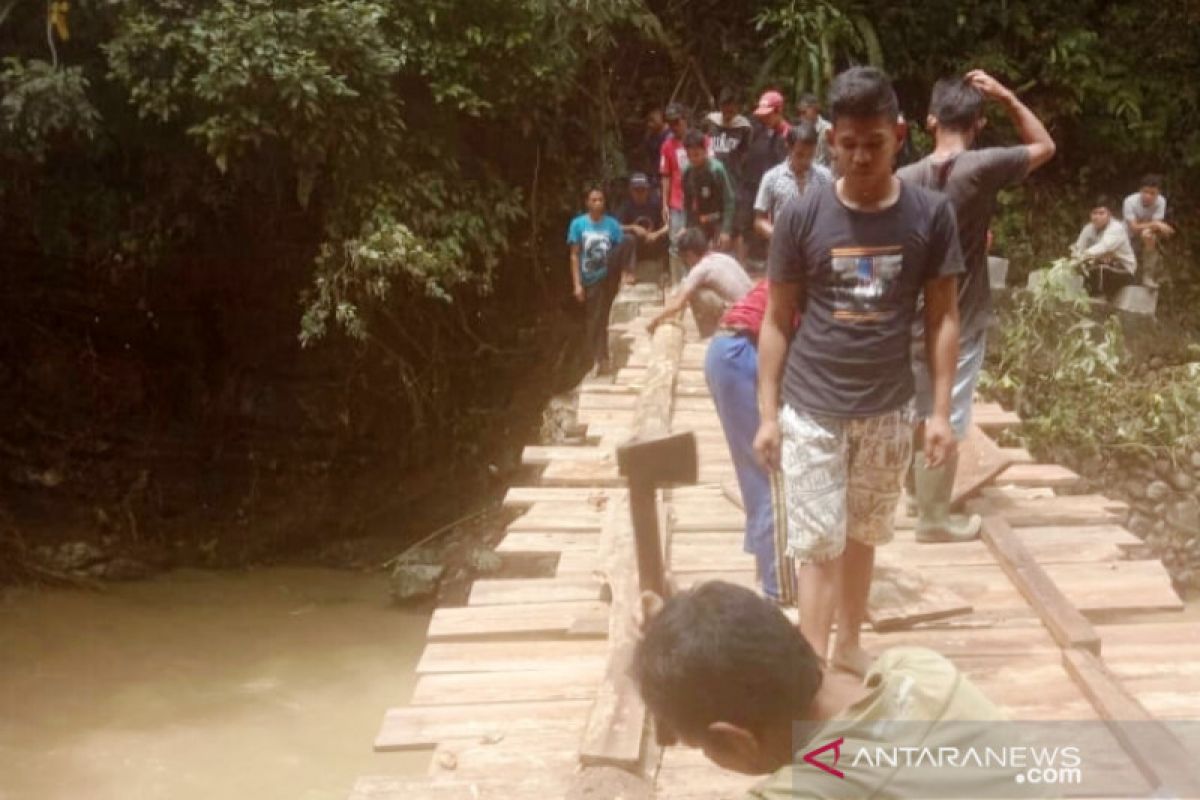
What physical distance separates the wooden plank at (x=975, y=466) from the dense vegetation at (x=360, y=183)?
6489 millimetres

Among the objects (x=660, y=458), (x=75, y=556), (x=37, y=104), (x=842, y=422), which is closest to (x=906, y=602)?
(x=842, y=422)

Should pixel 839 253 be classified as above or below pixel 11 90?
below

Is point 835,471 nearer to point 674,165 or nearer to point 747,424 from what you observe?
point 747,424

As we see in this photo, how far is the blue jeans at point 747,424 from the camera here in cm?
368

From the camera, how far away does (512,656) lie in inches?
152

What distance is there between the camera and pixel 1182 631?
12.5 feet

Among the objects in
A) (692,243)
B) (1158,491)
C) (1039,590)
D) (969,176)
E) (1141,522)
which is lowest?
(1141,522)

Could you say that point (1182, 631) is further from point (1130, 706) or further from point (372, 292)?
point (372, 292)

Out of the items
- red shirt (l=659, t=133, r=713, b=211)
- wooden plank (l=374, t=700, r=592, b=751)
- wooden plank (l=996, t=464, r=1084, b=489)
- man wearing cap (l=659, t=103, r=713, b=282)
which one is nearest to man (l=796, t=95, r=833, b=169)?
man wearing cap (l=659, t=103, r=713, b=282)

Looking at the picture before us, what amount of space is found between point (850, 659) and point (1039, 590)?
39.2 inches

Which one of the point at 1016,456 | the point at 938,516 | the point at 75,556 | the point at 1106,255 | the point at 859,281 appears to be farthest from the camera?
the point at 75,556

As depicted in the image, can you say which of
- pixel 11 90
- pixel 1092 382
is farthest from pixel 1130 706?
pixel 11 90

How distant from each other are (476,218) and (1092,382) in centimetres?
542

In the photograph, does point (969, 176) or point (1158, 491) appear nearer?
point (969, 176)
